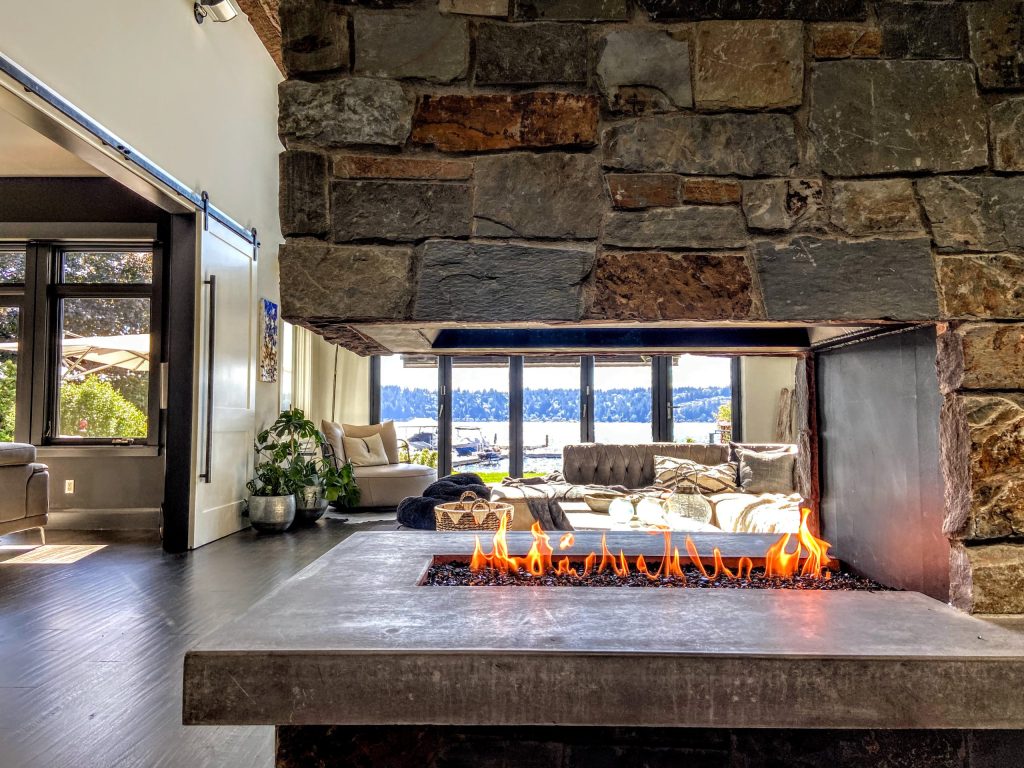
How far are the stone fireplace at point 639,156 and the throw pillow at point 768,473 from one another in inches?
150

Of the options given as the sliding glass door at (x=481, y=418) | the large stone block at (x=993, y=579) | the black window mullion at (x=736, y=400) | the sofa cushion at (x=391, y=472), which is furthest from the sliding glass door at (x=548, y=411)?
the large stone block at (x=993, y=579)

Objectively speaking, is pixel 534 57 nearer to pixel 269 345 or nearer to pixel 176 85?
pixel 176 85

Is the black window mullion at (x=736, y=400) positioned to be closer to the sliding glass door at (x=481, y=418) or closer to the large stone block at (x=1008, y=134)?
the sliding glass door at (x=481, y=418)

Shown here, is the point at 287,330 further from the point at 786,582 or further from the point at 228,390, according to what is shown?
the point at 786,582

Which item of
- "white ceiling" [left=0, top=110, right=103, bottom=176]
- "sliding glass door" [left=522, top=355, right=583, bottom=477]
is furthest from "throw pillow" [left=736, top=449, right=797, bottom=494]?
"white ceiling" [left=0, top=110, right=103, bottom=176]

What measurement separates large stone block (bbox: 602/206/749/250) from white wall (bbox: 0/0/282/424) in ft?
9.38

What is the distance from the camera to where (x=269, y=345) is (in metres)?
5.97

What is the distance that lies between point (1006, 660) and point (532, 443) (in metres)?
7.00

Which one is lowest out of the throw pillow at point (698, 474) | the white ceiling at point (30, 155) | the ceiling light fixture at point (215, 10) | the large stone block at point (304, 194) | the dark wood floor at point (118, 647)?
the dark wood floor at point (118, 647)

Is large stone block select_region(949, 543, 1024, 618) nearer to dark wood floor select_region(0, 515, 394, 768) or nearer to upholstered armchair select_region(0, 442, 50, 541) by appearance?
dark wood floor select_region(0, 515, 394, 768)

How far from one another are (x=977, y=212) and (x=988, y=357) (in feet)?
1.01

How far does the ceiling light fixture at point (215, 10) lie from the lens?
4.31 meters

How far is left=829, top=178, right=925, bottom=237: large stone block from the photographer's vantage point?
1360 mm

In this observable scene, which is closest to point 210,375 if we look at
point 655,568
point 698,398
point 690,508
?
point 690,508
